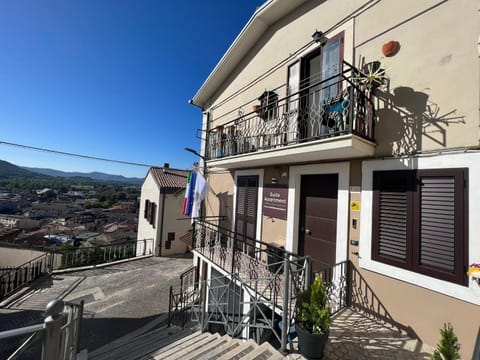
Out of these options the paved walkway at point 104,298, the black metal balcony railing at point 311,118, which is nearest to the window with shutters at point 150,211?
the paved walkway at point 104,298

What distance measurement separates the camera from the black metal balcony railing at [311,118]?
3.91m

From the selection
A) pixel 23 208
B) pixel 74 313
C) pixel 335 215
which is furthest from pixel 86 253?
pixel 23 208

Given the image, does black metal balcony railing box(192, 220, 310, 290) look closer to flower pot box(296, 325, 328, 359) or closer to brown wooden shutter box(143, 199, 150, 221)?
flower pot box(296, 325, 328, 359)

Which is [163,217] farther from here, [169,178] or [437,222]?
[437,222]

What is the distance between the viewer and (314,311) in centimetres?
297

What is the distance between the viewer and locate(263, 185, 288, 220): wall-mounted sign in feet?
19.1

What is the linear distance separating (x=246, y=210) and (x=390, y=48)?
5398 mm

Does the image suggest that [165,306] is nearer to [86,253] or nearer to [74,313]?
[74,313]

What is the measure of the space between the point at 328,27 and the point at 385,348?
255 inches

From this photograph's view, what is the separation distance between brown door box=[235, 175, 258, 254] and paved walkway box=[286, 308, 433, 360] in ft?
11.3

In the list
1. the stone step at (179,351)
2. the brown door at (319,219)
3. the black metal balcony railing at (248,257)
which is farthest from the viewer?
the brown door at (319,219)

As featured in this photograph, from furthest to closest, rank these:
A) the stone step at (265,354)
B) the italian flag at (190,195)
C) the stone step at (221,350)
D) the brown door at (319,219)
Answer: the italian flag at (190,195) → the brown door at (319,219) → the stone step at (221,350) → the stone step at (265,354)

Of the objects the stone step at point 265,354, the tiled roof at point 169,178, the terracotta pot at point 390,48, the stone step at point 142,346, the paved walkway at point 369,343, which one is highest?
the terracotta pot at point 390,48

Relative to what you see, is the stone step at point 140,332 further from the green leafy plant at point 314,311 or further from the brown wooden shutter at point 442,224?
the brown wooden shutter at point 442,224
